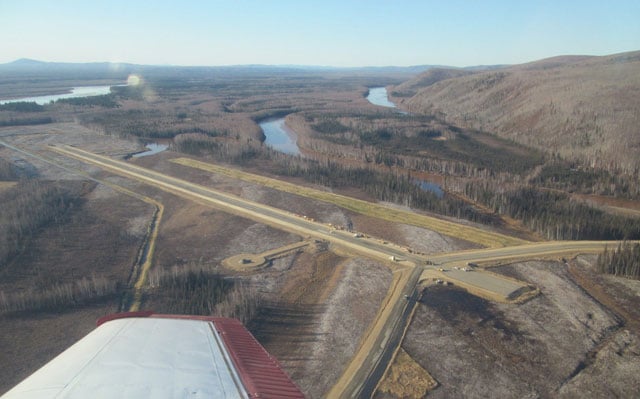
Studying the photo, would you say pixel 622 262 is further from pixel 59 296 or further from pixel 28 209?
pixel 28 209

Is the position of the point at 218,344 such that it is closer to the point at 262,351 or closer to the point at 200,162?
the point at 262,351

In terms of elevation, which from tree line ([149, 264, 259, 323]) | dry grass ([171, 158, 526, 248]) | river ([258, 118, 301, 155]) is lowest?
tree line ([149, 264, 259, 323])

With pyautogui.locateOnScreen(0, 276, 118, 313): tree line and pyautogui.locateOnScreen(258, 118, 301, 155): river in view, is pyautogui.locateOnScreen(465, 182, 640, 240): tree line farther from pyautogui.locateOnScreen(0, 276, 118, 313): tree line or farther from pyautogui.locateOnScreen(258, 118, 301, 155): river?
pyautogui.locateOnScreen(258, 118, 301, 155): river

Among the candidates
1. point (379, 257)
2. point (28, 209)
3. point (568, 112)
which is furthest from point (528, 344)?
point (568, 112)

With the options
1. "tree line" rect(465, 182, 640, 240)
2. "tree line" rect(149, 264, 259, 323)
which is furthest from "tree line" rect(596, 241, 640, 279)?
"tree line" rect(149, 264, 259, 323)

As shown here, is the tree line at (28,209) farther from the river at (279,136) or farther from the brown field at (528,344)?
the river at (279,136)

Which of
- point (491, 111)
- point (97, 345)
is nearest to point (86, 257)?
point (97, 345)
